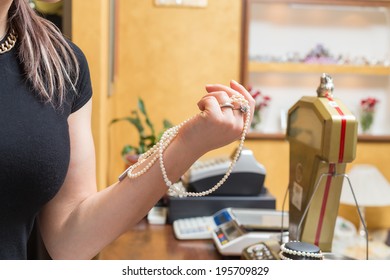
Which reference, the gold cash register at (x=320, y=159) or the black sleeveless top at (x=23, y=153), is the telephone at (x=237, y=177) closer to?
the gold cash register at (x=320, y=159)

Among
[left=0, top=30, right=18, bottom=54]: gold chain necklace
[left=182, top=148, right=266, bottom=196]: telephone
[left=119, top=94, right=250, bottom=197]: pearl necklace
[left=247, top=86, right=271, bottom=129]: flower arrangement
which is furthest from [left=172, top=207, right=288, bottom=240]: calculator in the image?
[left=247, top=86, right=271, bottom=129]: flower arrangement

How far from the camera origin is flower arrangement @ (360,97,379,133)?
385 centimetres

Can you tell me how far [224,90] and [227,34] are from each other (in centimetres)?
286

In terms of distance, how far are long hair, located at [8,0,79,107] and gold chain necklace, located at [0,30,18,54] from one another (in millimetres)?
11

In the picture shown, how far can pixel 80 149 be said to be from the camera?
1059 millimetres

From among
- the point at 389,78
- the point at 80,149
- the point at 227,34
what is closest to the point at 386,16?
the point at 389,78

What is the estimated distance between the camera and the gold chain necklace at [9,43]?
1.00 m

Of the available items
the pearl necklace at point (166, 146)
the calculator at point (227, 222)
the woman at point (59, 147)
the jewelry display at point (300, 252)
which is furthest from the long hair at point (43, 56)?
the calculator at point (227, 222)

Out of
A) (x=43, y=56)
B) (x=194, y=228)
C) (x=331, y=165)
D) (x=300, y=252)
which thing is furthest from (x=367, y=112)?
(x=43, y=56)

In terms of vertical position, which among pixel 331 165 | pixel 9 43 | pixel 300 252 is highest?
pixel 9 43

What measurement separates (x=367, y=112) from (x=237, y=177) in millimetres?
2144

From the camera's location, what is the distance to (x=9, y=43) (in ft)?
3.32

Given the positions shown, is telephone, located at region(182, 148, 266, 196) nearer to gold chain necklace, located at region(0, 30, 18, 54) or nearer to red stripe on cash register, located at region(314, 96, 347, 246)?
red stripe on cash register, located at region(314, 96, 347, 246)

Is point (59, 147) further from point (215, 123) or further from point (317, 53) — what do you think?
point (317, 53)
